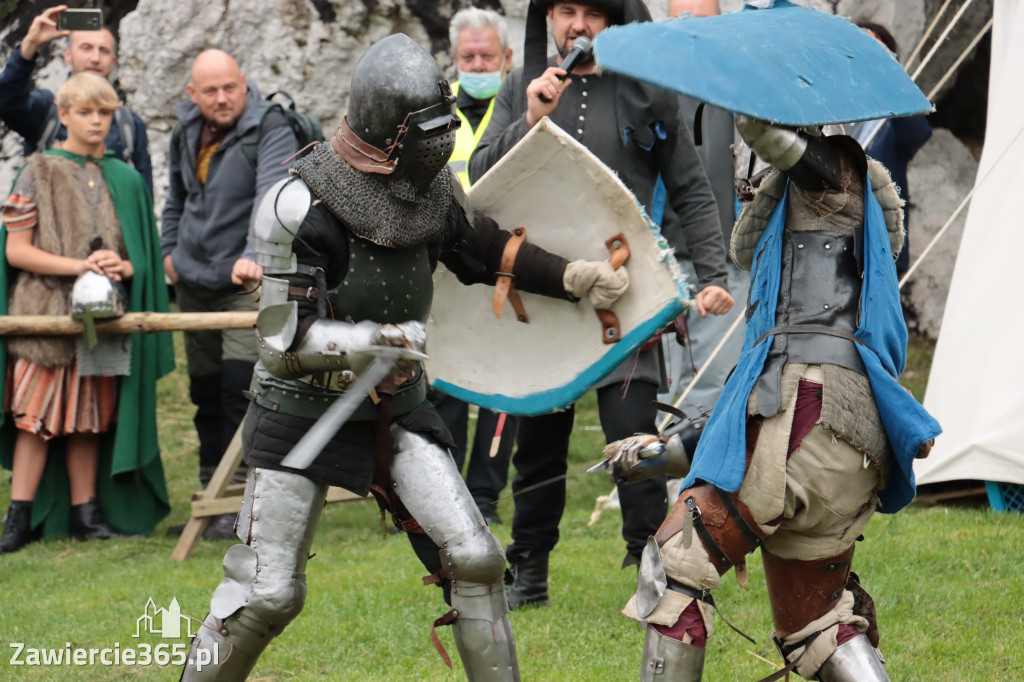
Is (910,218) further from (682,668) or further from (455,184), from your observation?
(682,668)

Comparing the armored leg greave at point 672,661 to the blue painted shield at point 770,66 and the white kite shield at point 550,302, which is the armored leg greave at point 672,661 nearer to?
the white kite shield at point 550,302

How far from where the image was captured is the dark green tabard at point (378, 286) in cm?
367

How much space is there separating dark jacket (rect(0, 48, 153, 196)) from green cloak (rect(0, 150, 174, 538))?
30 centimetres

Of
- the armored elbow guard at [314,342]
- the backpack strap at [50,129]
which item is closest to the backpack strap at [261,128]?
the backpack strap at [50,129]

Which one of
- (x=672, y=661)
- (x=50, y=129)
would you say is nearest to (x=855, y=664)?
(x=672, y=661)

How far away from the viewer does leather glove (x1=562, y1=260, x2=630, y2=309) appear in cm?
410

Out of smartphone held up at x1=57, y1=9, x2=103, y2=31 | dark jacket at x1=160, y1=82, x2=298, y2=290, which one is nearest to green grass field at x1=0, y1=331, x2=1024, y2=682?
dark jacket at x1=160, y1=82, x2=298, y2=290

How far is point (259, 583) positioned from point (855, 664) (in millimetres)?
1535

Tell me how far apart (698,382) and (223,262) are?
239 cm

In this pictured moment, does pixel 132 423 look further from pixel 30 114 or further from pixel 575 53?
pixel 575 53

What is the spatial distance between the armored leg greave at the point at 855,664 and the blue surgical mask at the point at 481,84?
398cm

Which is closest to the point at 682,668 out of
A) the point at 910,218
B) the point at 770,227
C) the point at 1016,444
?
the point at 770,227

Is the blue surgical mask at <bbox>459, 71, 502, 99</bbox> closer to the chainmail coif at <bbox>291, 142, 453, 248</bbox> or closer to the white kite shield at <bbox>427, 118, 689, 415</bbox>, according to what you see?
the white kite shield at <bbox>427, 118, 689, 415</bbox>

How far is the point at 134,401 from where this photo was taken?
6.62m
